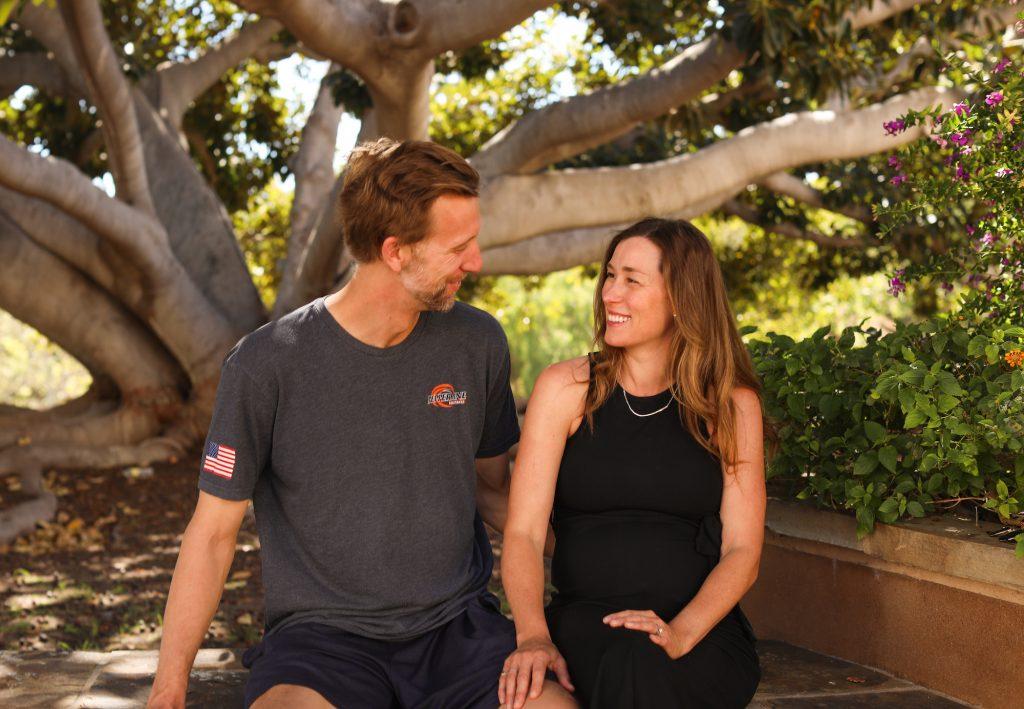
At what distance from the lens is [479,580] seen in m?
3.05

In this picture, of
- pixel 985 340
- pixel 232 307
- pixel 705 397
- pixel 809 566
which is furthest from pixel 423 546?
pixel 232 307

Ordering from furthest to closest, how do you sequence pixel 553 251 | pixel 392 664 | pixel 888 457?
1. pixel 553 251
2. pixel 888 457
3. pixel 392 664

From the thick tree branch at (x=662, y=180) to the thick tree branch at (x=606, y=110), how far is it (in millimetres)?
179

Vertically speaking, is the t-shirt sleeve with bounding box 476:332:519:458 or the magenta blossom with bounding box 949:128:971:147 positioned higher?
the magenta blossom with bounding box 949:128:971:147

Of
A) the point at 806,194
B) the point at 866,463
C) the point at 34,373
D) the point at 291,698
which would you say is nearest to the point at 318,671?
the point at 291,698

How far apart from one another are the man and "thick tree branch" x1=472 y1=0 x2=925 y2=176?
4.94 meters

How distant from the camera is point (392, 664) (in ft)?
9.36

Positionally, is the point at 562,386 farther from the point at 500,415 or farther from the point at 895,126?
the point at 895,126

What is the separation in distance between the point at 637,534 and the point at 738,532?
0.85 ft

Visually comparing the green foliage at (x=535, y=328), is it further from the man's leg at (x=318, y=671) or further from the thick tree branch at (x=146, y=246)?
the man's leg at (x=318, y=671)

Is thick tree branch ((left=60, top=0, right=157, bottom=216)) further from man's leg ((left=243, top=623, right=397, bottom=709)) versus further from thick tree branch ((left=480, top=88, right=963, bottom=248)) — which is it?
man's leg ((left=243, top=623, right=397, bottom=709))

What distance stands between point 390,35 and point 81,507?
13.6 ft

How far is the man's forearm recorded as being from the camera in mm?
2691

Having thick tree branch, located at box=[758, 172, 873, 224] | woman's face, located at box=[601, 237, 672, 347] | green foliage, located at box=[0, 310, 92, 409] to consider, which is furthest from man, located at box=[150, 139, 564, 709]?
green foliage, located at box=[0, 310, 92, 409]
